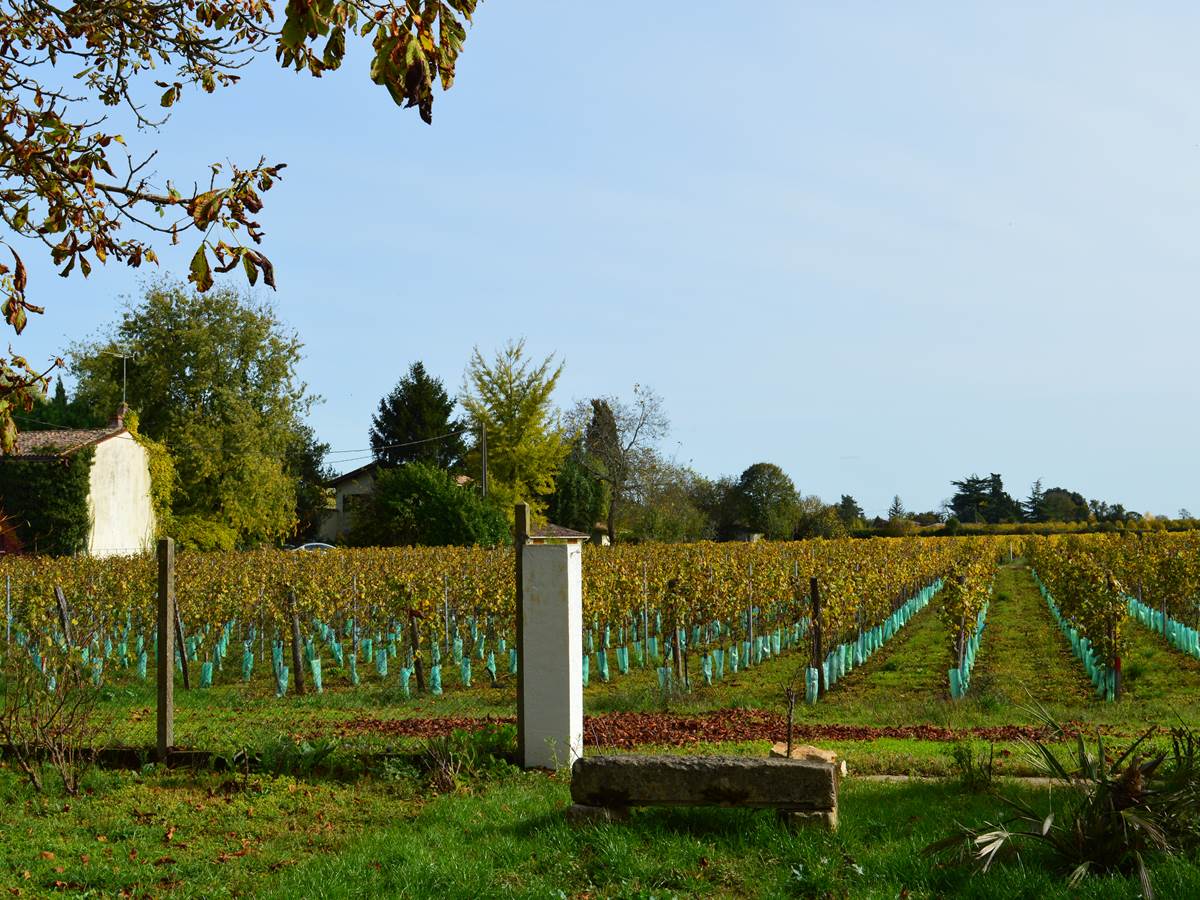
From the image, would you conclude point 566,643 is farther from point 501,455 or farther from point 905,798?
point 501,455

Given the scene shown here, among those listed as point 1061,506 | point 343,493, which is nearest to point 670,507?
point 343,493

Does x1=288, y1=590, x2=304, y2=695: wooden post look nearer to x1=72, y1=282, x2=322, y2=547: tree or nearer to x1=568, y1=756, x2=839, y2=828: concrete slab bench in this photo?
x1=568, y1=756, x2=839, y2=828: concrete slab bench

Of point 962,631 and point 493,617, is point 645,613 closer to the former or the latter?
point 493,617

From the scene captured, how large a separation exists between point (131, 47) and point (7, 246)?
7.16 ft

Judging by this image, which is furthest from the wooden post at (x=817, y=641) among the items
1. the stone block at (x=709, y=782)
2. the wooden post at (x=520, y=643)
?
the stone block at (x=709, y=782)

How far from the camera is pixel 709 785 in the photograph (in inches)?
241

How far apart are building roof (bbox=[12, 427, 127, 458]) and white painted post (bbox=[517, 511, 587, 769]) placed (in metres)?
32.0

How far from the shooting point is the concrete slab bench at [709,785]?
6062 millimetres

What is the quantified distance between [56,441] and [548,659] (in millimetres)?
35455

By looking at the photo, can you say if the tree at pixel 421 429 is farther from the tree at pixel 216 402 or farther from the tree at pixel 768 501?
the tree at pixel 768 501

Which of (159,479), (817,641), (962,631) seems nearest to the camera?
(817,641)

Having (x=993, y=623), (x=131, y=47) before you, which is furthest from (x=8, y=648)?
(x=993, y=623)

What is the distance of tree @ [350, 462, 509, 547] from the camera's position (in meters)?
39.3

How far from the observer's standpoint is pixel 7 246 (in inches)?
228
